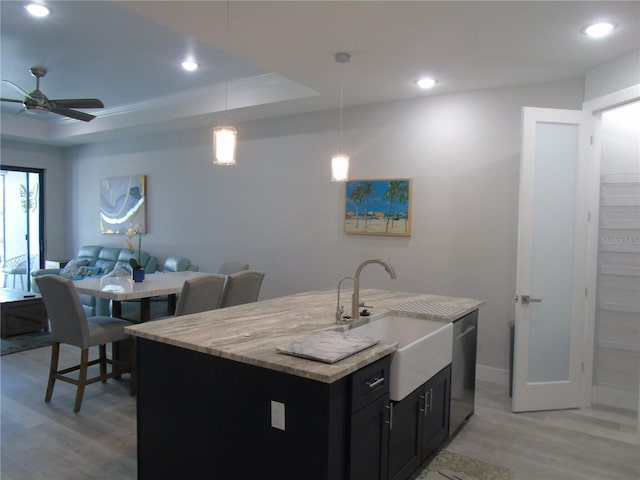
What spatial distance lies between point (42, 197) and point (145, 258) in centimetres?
275

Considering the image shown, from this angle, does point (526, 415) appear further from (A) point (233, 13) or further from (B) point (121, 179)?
(B) point (121, 179)

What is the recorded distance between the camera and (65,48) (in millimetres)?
3912

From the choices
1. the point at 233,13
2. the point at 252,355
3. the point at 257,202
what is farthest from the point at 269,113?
the point at 252,355

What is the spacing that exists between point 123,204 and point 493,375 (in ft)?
18.9

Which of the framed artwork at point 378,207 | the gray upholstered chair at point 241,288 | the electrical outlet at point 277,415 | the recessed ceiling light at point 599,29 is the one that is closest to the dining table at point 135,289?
the gray upholstered chair at point 241,288

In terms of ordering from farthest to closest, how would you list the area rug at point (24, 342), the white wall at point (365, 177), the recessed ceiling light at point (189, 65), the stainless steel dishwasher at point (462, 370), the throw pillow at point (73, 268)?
the throw pillow at point (73, 268), the area rug at point (24, 342), the recessed ceiling light at point (189, 65), the white wall at point (365, 177), the stainless steel dishwasher at point (462, 370)

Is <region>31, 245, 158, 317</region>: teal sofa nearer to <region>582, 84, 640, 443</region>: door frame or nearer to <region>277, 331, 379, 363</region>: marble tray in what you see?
<region>277, 331, 379, 363</region>: marble tray

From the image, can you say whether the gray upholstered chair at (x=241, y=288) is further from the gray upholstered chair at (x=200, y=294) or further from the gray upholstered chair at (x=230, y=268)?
the gray upholstered chair at (x=230, y=268)

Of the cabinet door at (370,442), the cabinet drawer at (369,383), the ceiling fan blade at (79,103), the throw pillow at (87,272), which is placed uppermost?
the ceiling fan blade at (79,103)

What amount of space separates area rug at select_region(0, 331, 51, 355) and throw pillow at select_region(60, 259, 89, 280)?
125 cm

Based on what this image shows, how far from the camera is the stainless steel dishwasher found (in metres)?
2.80

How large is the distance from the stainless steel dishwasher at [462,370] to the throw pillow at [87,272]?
5495mm

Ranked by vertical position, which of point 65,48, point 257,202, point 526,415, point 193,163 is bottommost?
point 526,415

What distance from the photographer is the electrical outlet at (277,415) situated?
68.4 inches
